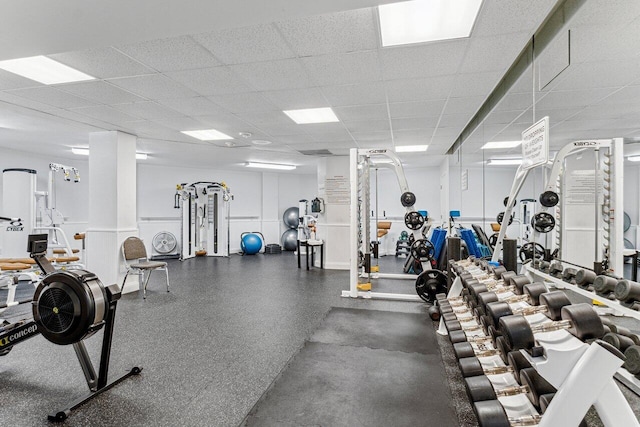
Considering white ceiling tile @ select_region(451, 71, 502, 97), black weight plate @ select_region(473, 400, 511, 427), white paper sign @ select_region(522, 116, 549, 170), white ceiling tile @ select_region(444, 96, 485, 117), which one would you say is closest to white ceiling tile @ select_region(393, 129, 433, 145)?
white ceiling tile @ select_region(444, 96, 485, 117)

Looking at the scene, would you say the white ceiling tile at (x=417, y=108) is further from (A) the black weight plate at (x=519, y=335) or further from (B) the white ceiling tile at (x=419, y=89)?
(A) the black weight plate at (x=519, y=335)

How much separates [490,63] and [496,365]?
7.16 ft

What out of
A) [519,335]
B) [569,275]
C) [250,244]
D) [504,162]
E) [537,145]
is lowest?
[250,244]

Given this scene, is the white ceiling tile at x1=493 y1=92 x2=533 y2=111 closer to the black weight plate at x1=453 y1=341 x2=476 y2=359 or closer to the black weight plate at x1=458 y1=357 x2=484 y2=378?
the black weight plate at x1=453 y1=341 x2=476 y2=359

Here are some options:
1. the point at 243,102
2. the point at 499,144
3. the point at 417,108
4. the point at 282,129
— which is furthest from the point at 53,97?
the point at 499,144

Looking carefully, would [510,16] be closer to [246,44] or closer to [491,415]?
[246,44]

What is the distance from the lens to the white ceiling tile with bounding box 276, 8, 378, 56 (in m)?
2.02

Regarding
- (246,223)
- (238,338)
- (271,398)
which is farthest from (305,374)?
(246,223)

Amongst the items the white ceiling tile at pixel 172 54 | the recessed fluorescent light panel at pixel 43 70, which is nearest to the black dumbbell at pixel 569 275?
the white ceiling tile at pixel 172 54

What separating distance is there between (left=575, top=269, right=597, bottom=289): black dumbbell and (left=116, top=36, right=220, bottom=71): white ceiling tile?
124 inches

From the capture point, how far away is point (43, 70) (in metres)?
2.83

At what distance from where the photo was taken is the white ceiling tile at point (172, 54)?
2311 millimetres

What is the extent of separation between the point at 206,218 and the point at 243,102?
18.8 ft

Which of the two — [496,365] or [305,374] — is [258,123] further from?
[496,365]
